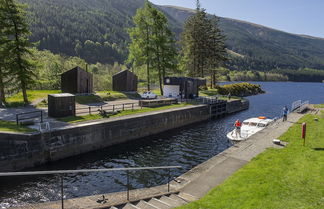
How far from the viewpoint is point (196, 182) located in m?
14.9

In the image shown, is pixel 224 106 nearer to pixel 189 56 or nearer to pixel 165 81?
pixel 165 81

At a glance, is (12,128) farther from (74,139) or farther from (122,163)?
(122,163)

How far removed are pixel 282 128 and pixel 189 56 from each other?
160 feet

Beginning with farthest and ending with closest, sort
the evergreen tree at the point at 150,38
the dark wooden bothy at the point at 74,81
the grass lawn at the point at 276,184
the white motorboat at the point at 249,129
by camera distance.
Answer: the evergreen tree at the point at 150,38 < the dark wooden bothy at the point at 74,81 < the white motorboat at the point at 249,129 < the grass lawn at the point at 276,184

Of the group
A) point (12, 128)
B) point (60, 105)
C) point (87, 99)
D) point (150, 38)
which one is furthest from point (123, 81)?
point (12, 128)

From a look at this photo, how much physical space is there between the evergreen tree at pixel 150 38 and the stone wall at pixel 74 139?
19904 mm

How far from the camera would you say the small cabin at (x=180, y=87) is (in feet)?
171

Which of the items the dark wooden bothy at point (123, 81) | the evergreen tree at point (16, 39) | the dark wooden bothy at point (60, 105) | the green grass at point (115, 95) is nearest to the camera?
the dark wooden bothy at point (60, 105)

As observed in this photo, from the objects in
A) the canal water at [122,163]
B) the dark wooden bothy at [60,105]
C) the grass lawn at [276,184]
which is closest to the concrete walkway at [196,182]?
the grass lawn at [276,184]

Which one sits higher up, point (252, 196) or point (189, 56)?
point (189, 56)

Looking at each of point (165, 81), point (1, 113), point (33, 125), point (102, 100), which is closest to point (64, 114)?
point (33, 125)

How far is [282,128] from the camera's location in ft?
99.5

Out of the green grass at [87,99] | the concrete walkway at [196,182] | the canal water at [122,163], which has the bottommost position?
the canal water at [122,163]

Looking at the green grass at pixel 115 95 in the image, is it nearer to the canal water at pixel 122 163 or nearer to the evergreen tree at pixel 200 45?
the canal water at pixel 122 163
